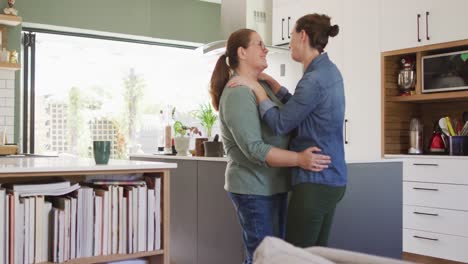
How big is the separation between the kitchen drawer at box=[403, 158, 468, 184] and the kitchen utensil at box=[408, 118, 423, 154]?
0.68 feet

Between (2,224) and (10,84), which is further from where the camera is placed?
(10,84)

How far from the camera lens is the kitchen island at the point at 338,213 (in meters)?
2.65

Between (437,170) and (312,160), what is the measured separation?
7.44 feet

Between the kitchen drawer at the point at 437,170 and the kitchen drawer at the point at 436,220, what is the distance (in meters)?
0.22

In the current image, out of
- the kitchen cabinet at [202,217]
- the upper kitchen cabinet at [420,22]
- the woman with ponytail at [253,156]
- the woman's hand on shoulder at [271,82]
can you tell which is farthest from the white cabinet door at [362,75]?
the woman with ponytail at [253,156]

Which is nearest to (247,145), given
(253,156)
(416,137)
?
(253,156)

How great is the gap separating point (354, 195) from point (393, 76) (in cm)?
188

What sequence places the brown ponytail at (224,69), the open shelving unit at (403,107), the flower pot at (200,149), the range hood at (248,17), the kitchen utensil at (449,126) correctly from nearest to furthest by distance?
the brown ponytail at (224,69)
the flower pot at (200,149)
the kitchen utensil at (449,126)
the open shelving unit at (403,107)
the range hood at (248,17)

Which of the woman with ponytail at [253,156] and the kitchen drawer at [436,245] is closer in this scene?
the woman with ponytail at [253,156]

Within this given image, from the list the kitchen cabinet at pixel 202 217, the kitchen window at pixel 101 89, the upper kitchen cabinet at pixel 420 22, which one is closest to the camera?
the kitchen cabinet at pixel 202 217

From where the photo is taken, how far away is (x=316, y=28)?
189 cm

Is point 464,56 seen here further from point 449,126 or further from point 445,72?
point 449,126

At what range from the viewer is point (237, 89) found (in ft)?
6.07

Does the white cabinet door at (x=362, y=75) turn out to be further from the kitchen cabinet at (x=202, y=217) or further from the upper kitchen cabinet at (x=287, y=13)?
the kitchen cabinet at (x=202, y=217)
